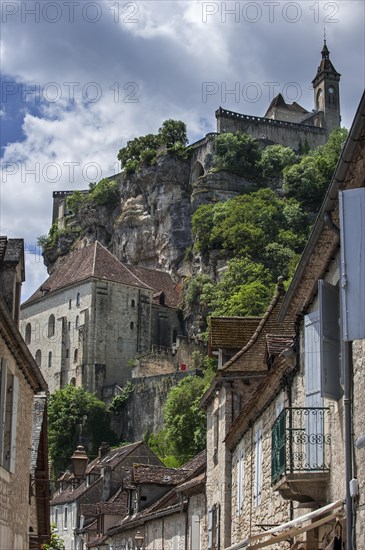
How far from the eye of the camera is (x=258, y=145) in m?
103

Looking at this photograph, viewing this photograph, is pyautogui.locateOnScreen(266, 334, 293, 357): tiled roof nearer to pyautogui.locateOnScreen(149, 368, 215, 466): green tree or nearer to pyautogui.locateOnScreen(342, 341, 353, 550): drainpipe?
pyautogui.locateOnScreen(342, 341, 353, 550): drainpipe

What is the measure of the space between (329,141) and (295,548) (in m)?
93.0

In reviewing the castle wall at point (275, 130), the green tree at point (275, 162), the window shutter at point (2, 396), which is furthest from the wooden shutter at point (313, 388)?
the castle wall at point (275, 130)

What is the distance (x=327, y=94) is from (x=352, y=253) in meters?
110

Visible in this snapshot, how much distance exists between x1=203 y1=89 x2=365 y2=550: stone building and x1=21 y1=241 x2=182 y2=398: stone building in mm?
69846

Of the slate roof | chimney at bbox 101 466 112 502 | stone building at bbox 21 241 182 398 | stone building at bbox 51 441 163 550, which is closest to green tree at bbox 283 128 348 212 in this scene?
the slate roof

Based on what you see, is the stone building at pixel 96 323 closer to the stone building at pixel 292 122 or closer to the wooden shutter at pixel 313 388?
the stone building at pixel 292 122

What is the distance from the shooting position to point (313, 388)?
12.6 m

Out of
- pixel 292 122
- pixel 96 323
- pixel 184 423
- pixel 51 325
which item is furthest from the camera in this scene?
pixel 292 122

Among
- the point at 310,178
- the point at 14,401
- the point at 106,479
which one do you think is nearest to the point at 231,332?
the point at 14,401

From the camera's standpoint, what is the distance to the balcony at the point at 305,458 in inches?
476

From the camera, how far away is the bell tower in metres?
113

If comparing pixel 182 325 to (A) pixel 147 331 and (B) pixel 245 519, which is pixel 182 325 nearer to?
(A) pixel 147 331

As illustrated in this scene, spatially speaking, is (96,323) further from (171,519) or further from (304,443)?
(304,443)
